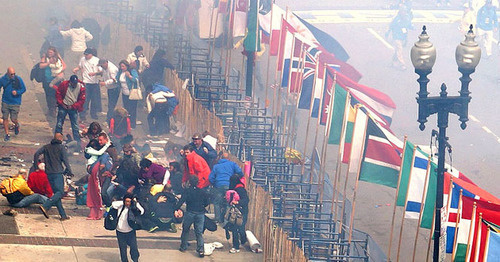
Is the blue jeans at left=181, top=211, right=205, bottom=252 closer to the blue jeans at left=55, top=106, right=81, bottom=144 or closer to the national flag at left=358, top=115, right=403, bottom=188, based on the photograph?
the national flag at left=358, top=115, right=403, bottom=188

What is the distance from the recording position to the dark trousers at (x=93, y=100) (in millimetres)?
26016

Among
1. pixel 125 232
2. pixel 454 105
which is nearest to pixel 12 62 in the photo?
pixel 125 232

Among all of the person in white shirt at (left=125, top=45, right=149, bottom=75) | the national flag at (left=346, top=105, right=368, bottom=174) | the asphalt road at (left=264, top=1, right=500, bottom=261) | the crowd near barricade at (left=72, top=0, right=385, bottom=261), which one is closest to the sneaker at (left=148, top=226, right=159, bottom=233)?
the crowd near barricade at (left=72, top=0, right=385, bottom=261)

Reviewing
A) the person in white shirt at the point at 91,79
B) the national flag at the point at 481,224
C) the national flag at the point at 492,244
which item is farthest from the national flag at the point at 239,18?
the national flag at the point at 492,244

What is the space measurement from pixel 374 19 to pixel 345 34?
2.89 meters

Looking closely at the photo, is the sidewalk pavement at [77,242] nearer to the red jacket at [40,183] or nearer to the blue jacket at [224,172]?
the red jacket at [40,183]

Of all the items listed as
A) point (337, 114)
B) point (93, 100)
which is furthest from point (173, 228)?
point (93, 100)

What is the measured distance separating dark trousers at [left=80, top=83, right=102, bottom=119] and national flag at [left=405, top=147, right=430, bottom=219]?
10103mm

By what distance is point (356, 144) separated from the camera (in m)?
19.2

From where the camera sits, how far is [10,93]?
23297mm

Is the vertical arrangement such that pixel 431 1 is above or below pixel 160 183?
above

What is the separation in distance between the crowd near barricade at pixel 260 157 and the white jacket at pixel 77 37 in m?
1.34

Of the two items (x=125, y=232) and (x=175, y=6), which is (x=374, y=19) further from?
(x=125, y=232)

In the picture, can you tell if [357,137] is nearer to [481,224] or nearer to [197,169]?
[197,169]
